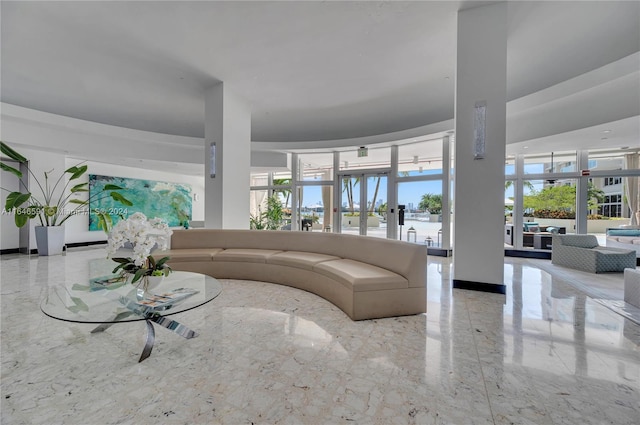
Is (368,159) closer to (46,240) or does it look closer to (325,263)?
(325,263)

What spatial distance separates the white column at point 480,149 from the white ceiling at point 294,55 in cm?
35

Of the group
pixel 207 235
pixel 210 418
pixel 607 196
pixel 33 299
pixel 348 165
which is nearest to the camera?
pixel 210 418

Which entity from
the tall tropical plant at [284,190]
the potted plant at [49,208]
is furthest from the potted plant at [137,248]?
the tall tropical plant at [284,190]

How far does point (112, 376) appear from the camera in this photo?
197 centimetres

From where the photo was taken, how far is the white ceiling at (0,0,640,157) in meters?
3.50

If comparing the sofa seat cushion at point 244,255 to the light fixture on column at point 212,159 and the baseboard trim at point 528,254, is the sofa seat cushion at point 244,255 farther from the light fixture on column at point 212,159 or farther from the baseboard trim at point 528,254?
the baseboard trim at point 528,254

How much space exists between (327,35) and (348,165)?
5.68m

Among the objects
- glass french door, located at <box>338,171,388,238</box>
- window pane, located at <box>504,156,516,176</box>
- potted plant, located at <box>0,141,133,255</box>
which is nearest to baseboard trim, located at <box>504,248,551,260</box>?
window pane, located at <box>504,156,516,176</box>

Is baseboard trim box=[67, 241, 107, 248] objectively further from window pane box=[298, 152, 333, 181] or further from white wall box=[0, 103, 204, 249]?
window pane box=[298, 152, 333, 181]

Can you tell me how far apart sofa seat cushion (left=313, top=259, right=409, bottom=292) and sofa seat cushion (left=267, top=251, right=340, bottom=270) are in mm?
314

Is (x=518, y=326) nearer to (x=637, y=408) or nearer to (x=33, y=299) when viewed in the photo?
(x=637, y=408)

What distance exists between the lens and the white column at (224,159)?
555 centimetres

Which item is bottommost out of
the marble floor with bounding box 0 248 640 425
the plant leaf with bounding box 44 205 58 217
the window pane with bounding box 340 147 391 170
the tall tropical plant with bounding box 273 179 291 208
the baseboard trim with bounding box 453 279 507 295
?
the marble floor with bounding box 0 248 640 425

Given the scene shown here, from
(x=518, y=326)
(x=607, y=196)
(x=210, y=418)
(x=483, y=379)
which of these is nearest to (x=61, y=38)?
(x=210, y=418)
